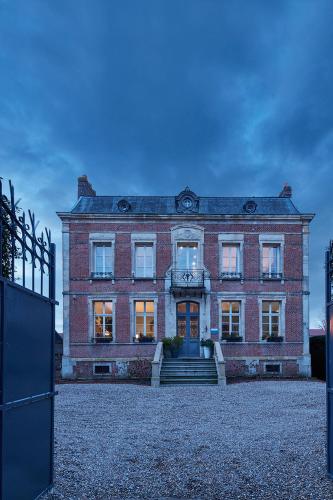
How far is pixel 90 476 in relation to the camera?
5.87m

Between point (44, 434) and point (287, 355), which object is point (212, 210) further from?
point (44, 434)

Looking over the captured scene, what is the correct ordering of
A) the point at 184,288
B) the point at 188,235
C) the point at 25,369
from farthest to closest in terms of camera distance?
1. the point at 188,235
2. the point at 184,288
3. the point at 25,369

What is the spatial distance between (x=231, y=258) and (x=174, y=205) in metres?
3.58

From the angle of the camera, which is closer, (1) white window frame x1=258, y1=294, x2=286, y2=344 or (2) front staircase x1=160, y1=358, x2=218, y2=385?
(2) front staircase x1=160, y1=358, x2=218, y2=385

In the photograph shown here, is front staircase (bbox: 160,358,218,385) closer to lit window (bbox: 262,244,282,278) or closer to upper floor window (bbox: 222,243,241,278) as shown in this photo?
upper floor window (bbox: 222,243,241,278)

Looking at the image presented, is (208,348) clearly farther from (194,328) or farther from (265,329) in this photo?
(265,329)

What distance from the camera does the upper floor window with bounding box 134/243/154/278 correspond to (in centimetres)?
2092

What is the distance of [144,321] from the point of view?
2061cm

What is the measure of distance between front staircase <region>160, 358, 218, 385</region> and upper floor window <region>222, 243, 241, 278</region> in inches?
163

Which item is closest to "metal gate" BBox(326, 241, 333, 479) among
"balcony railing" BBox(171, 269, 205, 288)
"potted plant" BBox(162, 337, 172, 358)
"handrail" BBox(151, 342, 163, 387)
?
"handrail" BBox(151, 342, 163, 387)

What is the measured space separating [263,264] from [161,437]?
1364cm

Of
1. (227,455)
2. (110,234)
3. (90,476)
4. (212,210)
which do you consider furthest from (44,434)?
(212,210)

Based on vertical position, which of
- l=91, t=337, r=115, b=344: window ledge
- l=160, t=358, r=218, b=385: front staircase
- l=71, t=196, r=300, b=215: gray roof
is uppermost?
l=71, t=196, r=300, b=215: gray roof

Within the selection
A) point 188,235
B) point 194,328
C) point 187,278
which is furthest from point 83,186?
point 194,328
